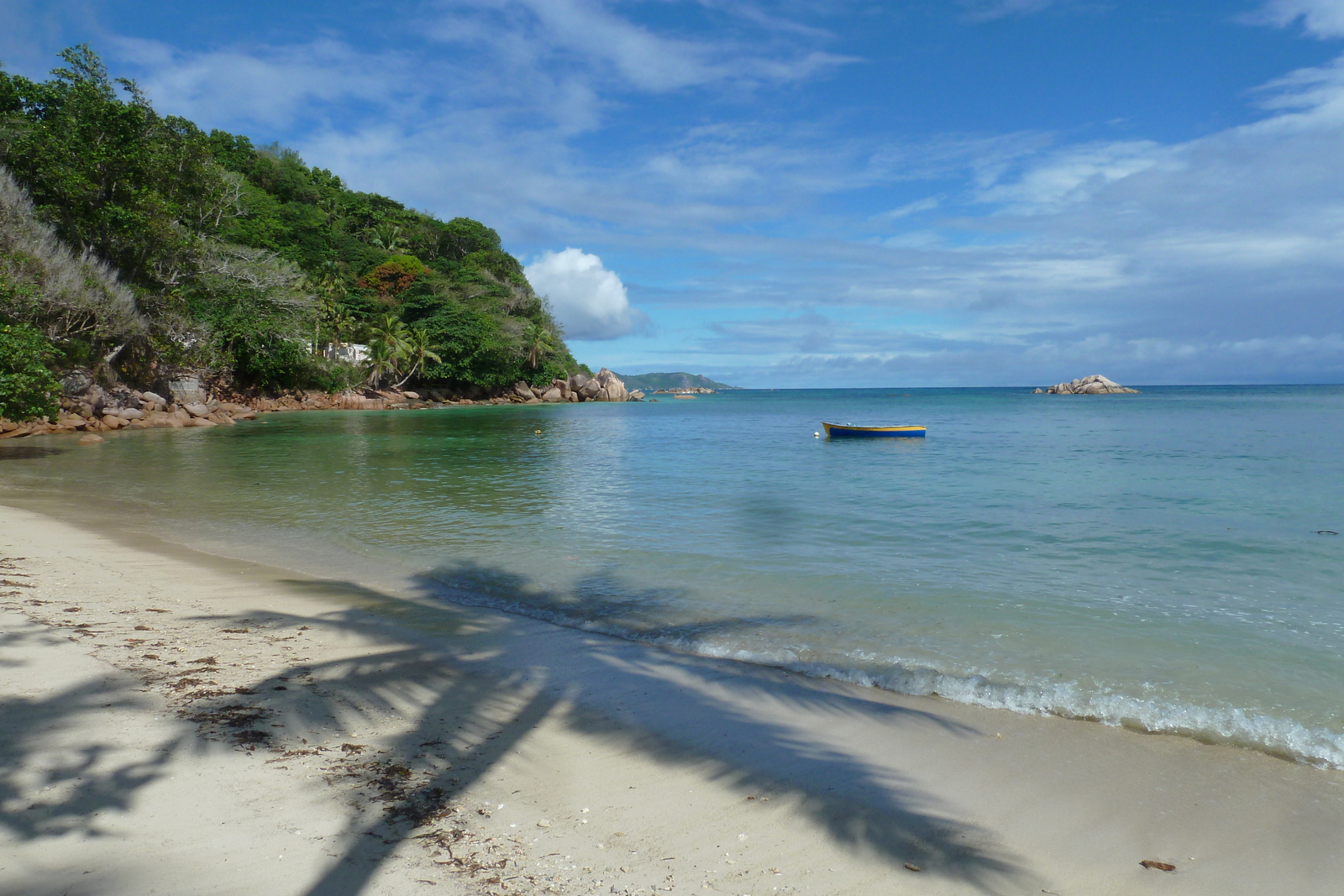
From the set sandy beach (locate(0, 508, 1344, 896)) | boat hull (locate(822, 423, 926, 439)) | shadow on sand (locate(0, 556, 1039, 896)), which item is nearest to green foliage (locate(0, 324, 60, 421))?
sandy beach (locate(0, 508, 1344, 896))

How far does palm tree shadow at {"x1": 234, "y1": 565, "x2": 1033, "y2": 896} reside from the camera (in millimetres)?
3348

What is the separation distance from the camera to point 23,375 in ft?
59.0

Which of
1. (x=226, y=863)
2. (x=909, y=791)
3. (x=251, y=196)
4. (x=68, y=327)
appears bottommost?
(x=909, y=791)

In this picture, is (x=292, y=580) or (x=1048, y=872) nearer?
(x=1048, y=872)

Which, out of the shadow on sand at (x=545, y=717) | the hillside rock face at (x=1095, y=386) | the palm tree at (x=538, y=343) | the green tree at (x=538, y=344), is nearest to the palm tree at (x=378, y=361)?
the palm tree at (x=538, y=343)

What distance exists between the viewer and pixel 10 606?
6.01 metres

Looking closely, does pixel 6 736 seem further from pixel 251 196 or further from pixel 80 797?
pixel 251 196

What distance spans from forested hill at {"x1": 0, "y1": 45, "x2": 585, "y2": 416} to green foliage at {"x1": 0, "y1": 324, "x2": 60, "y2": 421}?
770 mm

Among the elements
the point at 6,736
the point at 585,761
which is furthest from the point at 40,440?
the point at 585,761

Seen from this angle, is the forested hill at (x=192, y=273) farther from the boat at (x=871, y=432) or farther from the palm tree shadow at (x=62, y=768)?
the boat at (x=871, y=432)

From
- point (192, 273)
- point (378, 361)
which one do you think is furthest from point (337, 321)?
point (192, 273)

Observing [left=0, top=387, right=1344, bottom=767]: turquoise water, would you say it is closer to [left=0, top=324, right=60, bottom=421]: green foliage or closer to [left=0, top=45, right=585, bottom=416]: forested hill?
[left=0, top=324, right=60, bottom=421]: green foliage

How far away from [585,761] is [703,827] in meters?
0.92

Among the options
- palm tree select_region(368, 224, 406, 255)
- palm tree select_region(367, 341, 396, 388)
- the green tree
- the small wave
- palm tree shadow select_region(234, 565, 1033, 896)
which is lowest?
the small wave
